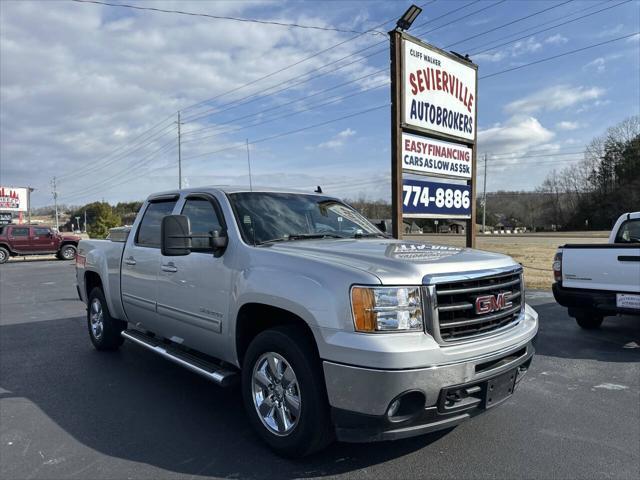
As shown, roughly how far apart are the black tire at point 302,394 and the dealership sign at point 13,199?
5701 centimetres

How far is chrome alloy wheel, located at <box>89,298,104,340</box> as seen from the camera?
6.11m

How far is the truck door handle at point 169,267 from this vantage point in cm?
439

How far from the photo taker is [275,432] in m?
3.33

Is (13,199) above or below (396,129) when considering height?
above

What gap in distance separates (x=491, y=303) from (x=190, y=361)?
244 centimetres

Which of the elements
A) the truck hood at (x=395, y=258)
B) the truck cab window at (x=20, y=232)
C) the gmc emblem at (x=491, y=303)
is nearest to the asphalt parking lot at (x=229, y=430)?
the gmc emblem at (x=491, y=303)

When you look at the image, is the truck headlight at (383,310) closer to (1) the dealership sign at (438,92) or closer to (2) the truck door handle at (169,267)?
(2) the truck door handle at (169,267)

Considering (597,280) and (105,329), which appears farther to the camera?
(597,280)

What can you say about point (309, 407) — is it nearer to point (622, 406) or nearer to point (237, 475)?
point (237, 475)

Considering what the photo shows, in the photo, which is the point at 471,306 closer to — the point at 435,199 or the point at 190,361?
the point at 190,361

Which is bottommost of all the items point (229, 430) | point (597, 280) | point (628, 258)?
point (229, 430)

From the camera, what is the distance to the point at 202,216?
4441 mm

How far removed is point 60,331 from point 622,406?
7.40 meters

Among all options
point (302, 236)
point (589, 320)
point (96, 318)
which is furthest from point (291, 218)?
point (589, 320)
